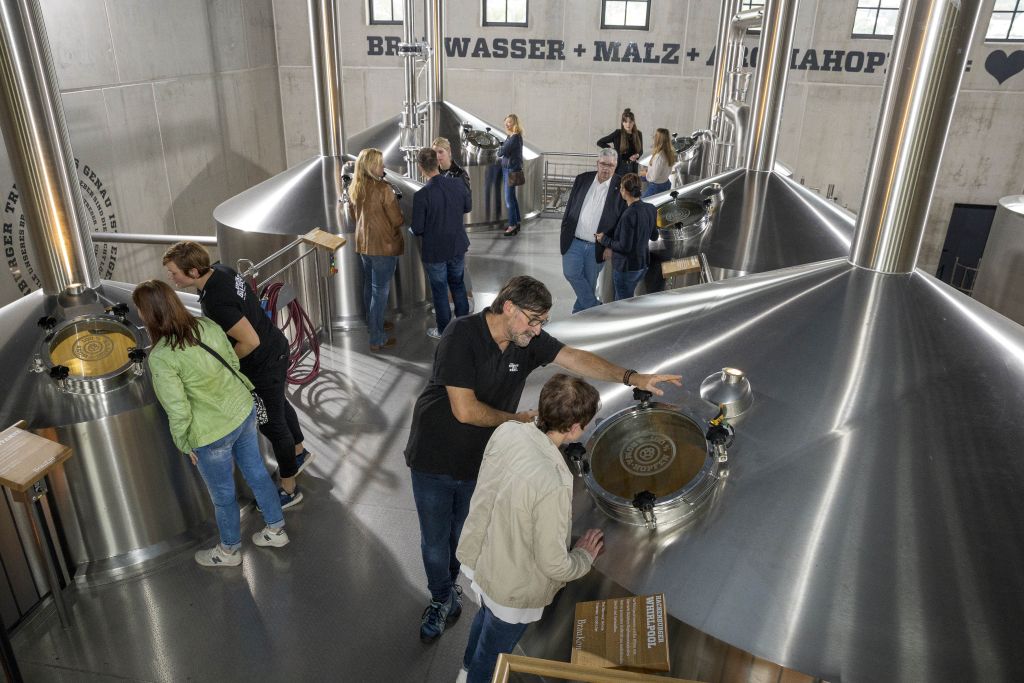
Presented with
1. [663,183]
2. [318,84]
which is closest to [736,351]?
[318,84]

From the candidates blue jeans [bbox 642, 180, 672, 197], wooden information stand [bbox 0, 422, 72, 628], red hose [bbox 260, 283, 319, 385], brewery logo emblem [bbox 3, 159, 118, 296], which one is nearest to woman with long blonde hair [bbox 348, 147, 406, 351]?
red hose [bbox 260, 283, 319, 385]

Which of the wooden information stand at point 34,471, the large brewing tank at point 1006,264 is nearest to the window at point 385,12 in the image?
the large brewing tank at point 1006,264

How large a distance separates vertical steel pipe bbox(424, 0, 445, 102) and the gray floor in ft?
24.0

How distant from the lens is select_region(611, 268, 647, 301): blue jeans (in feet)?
19.2

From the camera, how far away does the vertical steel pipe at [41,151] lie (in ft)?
11.6

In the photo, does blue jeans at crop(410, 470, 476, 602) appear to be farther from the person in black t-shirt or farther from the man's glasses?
the person in black t-shirt

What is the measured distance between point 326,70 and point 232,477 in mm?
4763

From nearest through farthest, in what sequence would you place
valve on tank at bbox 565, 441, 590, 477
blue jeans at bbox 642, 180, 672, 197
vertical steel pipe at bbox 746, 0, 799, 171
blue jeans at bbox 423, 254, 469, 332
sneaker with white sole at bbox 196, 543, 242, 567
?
valve on tank at bbox 565, 441, 590, 477 < sneaker with white sole at bbox 196, 543, 242, 567 < vertical steel pipe at bbox 746, 0, 799, 171 < blue jeans at bbox 423, 254, 469, 332 < blue jeans at bbox 642, 180, 672, 197

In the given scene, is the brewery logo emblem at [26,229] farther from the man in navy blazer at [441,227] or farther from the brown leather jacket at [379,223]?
the man in navy blazer at [441,227]

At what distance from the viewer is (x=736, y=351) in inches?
114

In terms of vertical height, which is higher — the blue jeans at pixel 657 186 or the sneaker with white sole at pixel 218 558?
the blue jeans at pixel 657 186

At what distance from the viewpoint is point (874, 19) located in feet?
41.9

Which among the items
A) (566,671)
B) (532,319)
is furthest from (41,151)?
(566,671)

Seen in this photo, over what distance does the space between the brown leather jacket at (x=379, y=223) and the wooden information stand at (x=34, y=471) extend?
3297mm
